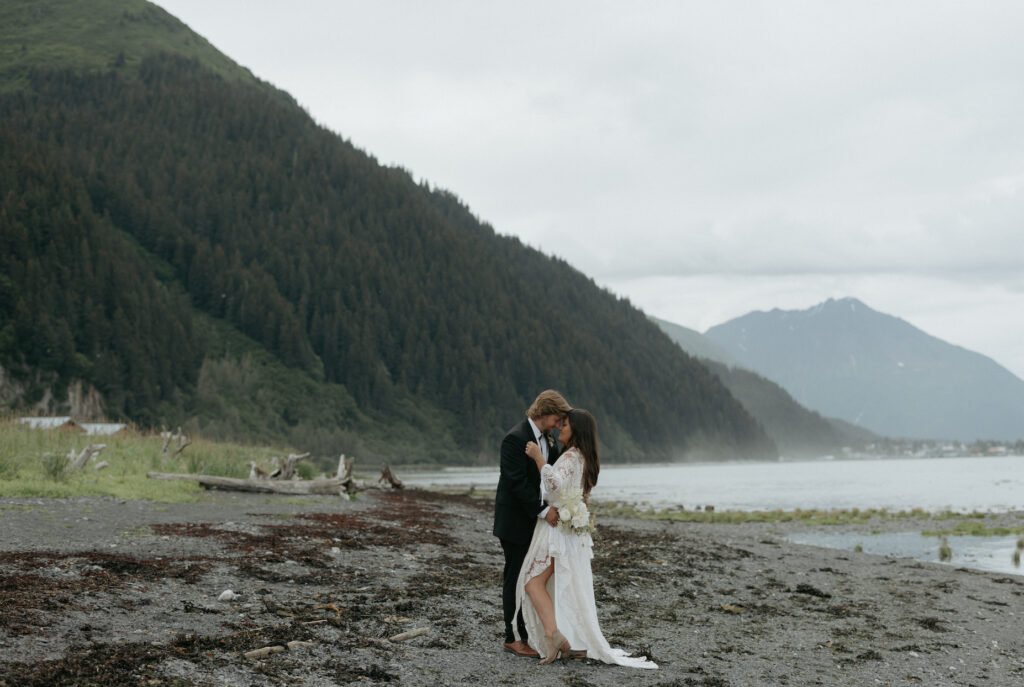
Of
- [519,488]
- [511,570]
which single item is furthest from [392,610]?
[519,488]

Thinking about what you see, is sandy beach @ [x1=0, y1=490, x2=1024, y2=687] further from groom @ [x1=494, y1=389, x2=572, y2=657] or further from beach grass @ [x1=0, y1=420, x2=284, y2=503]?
beach grass @ [x1=0, y1=420, x2=284, y2=503]

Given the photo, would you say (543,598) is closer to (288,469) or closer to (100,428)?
(288,469)

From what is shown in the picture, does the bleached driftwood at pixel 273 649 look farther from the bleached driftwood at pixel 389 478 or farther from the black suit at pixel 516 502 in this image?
the bleached driftwood at pixel 389 478

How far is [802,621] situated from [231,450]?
88.0ft

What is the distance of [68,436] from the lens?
87.1ft

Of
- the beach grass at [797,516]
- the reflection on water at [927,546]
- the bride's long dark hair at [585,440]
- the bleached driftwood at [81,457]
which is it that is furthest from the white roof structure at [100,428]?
the bride's long dark hair at [585,440]

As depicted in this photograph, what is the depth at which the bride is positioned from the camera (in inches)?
359

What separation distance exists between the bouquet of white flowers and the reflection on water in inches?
696

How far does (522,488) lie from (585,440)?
33.1 inches

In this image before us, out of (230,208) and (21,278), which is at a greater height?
(230,208)

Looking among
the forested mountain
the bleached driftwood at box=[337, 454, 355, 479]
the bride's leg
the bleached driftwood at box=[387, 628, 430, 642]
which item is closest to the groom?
the bride's leg

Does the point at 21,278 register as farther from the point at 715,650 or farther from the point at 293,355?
the point at 715,650

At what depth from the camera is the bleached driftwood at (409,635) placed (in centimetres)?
983

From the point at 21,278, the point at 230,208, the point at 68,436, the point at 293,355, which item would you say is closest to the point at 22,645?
the point at 68,436
